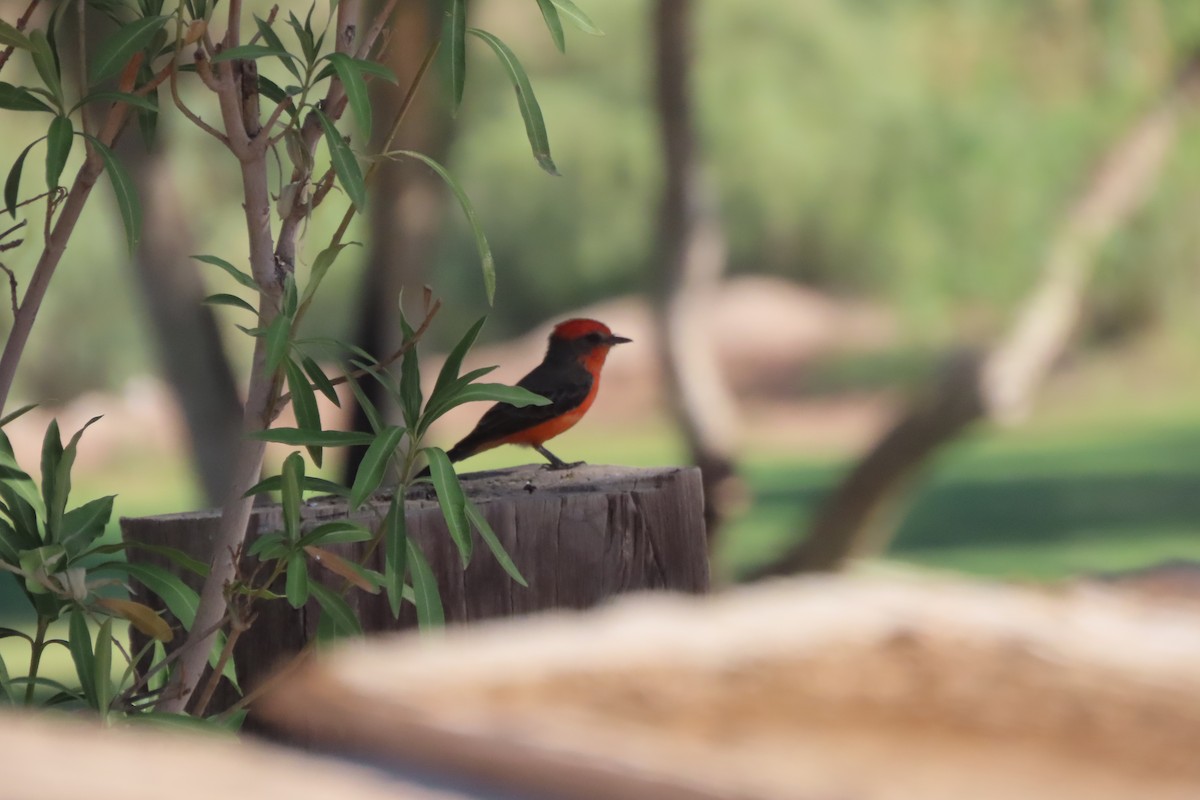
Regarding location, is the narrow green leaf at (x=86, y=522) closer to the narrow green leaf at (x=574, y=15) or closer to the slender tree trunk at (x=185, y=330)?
the narrow green leaf at (x=574, y=15)

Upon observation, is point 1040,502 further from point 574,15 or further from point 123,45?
point 123,45

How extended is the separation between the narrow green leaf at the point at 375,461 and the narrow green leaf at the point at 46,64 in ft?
1.56

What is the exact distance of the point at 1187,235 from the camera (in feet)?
26.1

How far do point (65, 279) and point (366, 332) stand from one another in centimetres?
539

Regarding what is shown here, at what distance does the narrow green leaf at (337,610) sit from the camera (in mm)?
1600

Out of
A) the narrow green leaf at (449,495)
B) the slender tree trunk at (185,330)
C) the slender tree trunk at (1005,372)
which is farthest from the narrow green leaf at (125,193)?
the slender tree trunk at (1005,372)

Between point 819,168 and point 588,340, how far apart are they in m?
6.40

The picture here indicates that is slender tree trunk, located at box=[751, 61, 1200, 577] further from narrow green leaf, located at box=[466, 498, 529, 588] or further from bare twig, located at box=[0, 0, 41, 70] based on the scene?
bare twig, located at box=[0, 0, 41, 70]

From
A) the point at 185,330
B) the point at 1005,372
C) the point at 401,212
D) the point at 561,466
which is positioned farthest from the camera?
the point at 1005,372

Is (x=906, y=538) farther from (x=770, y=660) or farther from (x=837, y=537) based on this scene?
(x=770, y=660)

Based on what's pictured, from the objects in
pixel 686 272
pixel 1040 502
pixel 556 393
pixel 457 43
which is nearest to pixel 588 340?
pixel 556 393

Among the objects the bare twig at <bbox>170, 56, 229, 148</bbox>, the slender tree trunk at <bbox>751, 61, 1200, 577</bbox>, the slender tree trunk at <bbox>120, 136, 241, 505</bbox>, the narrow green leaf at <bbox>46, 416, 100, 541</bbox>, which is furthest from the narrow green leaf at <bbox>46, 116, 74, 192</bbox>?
the slender tree trunk at <bbox>751, 61, 1200, 577</bbox>

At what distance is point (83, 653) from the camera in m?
1.61

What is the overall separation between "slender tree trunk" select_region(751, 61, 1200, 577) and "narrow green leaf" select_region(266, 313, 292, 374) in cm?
514
